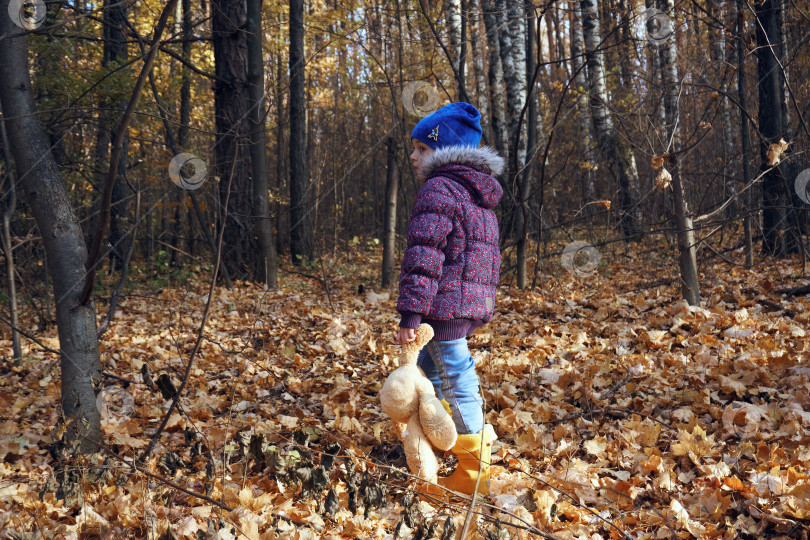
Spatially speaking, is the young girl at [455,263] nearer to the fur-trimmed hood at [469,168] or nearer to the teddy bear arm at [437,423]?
the fur-trimmed hood at [469,168]

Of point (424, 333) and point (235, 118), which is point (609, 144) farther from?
point (424, 333)

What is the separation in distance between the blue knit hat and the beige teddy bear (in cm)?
89

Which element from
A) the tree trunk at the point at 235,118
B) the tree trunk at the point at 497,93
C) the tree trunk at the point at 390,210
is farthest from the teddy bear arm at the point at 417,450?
the tree trunk at the point at 497,93

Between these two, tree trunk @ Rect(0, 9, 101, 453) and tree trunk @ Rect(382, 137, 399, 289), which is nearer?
tree trunk @ Rect(0, 9, 101, 453)

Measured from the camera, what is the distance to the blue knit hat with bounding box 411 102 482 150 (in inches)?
107

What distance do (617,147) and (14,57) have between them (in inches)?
356

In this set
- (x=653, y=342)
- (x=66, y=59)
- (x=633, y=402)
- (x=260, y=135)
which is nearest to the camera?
(x=633, y=402)

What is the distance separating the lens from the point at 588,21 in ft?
33.2

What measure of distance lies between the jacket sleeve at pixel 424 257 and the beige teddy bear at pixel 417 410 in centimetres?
9

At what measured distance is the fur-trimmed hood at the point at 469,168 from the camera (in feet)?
8.66

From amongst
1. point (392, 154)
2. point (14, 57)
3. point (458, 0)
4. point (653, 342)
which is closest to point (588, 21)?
point (458, 0)

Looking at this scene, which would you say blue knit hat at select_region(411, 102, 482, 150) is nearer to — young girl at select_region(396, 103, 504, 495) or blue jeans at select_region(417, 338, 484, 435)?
young girl at select_region(396, 103, 504, 495)

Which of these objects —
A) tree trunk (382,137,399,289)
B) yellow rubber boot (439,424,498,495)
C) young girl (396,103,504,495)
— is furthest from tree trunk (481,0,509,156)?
yellow rubber boot (439,424,498,495)

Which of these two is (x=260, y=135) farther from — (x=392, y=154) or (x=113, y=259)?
(x=113, y=259)
